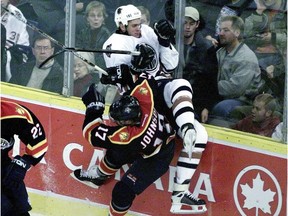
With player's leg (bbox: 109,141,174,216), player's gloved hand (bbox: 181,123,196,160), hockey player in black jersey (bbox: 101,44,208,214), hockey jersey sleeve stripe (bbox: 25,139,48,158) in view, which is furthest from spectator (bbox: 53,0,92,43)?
hockey jersey sleeve stripe (bbox: 25,139,48,158)

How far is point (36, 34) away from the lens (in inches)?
275

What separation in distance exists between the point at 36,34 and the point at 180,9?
1.03 metres

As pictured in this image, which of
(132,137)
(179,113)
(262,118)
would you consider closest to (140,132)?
(132,137)

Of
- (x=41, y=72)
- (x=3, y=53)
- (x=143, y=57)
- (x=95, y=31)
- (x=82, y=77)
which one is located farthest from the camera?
(x=3, y=53)

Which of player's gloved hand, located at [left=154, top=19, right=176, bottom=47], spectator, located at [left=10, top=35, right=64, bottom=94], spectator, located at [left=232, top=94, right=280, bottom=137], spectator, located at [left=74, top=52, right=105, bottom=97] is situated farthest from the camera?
spectator, located at [left=10, top=35, right=64, bottom=94]

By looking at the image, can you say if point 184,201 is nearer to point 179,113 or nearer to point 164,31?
point 179,113

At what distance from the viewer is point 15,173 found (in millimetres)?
5691

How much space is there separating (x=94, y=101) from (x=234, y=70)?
743 millimetres

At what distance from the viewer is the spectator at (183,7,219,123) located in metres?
6.25

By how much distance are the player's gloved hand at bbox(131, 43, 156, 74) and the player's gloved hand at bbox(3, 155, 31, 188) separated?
0.88m

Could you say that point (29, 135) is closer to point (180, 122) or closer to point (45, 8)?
point (180, 122)

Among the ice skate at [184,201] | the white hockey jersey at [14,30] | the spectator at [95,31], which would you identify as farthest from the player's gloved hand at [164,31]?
the white hockey jersey at [14,30]

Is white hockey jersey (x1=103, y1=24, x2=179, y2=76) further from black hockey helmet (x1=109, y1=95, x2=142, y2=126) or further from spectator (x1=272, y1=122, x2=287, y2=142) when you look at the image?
spectator (x1=272, y1=122, x2=287, y2=142)

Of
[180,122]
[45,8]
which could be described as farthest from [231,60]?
[45,8]
